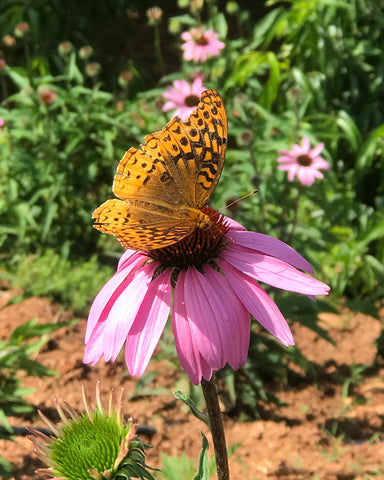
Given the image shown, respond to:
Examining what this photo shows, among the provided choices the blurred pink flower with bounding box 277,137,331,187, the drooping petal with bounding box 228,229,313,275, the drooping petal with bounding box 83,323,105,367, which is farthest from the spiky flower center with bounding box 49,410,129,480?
the blurred pink flower with bounding box 277,137,331,187

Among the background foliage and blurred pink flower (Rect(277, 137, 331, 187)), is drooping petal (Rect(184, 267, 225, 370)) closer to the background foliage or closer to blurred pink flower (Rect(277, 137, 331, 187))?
blurred pink flower (Rect(277, 137, 331, 187))

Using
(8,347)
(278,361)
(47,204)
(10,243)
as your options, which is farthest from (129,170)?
(10,243)

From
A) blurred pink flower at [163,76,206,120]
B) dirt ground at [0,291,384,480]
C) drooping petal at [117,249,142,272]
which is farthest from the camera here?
blurred pink flower at [163,76,206,120]

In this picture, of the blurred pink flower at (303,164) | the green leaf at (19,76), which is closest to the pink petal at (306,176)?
the blurred pink flower at (303,164)

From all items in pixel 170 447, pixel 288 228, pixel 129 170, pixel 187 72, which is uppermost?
pixel 187 72

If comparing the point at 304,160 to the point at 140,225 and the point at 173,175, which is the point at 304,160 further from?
the point at 140,225

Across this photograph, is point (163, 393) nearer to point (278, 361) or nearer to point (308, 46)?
point (278, 361)
